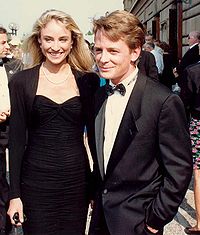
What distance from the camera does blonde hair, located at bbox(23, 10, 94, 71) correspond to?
2990 mm

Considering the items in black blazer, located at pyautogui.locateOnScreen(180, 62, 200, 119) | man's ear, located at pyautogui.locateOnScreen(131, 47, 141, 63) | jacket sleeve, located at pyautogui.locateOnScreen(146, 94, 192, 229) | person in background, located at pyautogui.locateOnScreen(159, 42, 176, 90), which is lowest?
person in background, located at pyautogui.locateOnScreen(159, 42, 176, 90)

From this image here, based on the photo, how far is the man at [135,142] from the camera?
235 centimetres

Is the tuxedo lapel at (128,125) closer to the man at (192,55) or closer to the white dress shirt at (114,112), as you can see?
the white dress shirt at (114,112)

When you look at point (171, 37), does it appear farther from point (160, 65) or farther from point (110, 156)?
point (110, 156)

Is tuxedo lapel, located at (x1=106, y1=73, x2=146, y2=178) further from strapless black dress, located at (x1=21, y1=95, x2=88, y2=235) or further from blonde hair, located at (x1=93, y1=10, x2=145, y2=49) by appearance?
strapless black dress, located at (x1=21, y1=95, x2=88, y2=235)

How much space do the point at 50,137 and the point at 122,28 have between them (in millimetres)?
912

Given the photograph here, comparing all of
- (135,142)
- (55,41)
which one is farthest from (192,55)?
(135,142)

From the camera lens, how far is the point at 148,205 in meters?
2.46

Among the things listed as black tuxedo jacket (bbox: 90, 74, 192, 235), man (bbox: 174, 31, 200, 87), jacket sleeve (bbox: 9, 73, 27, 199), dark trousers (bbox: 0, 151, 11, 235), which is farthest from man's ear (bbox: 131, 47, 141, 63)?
man (bbox: 174, 31, 200, 87)

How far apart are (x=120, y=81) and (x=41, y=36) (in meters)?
0.77

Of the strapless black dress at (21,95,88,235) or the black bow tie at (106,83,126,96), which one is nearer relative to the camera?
the black bow tie at (106,83,126,96)

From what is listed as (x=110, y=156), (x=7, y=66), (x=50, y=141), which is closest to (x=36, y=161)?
(x=50, y=141)

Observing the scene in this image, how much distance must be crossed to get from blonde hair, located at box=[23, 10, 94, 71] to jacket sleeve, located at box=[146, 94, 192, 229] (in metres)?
0.99

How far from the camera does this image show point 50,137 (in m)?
2.91
